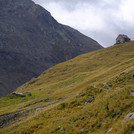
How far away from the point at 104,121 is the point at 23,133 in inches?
337

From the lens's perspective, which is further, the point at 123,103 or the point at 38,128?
the point at 38,128

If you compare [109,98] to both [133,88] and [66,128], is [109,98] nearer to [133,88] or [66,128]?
[133,88]

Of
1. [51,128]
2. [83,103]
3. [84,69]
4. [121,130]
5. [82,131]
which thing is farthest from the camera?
[84,69]

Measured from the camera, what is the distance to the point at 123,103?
1507cm

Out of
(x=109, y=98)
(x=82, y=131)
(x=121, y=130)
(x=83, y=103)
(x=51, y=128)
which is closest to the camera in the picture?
(x=121, y=130)

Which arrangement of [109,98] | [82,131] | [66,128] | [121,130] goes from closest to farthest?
[121,130]
[82,131]
[66,128]
[109,98]

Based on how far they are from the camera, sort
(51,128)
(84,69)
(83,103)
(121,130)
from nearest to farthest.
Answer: (121,130)
(51,128)
(83,103)
(84,69)

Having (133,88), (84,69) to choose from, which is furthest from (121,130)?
(84,69)

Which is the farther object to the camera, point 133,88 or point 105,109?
point 133,88

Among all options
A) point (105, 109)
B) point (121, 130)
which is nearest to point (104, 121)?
point (105, 109)

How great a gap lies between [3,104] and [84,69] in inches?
1761

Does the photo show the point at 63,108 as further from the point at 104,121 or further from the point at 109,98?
the point at 104,121

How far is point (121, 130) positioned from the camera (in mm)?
11336

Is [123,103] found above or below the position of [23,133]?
above
